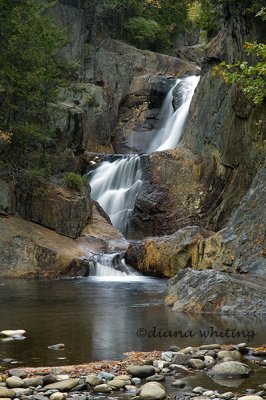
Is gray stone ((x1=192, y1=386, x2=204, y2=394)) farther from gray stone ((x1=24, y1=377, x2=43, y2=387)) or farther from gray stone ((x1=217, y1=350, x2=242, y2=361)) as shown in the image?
gray stone ((x1=24, y1=377, x2=43, y2=387))

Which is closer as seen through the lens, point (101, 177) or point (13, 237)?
point (13, 237)

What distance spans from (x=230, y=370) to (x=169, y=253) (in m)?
13.2

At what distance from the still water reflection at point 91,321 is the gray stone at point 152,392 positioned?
2.36 m

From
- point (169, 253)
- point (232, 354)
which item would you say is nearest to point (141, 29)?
point (169, 253)

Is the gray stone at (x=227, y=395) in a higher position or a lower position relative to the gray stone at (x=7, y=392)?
higher

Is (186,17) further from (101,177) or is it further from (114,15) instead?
(101,177)

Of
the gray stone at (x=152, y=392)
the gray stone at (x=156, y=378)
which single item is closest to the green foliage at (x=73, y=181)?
the gray stone at (x=156, y=378)

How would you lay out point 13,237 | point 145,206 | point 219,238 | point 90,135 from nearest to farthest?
1. point 219,238
2. point 13,237
3. point 145,206
4. point 90,135

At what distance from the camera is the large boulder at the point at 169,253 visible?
2230cm

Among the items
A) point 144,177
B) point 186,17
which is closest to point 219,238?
point 144,177

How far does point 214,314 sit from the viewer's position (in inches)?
601

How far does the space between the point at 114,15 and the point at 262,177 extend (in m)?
30.7

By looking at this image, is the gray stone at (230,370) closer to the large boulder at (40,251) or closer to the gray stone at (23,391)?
the gray stone at (23,391)

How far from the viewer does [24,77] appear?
27.0 m
